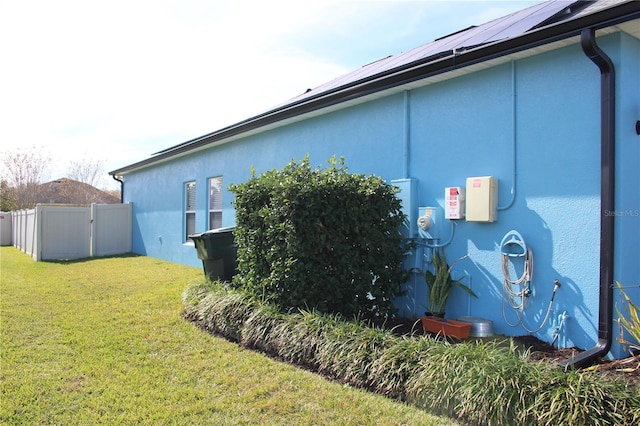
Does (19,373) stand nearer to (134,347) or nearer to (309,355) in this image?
(134,347)

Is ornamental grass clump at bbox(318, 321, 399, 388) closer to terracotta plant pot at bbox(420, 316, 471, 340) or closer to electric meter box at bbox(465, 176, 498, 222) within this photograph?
terracotta plant pot at bbox(420, 316, 471, 340)

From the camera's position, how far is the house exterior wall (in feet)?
14.8

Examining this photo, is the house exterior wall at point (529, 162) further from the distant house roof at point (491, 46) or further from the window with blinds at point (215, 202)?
the window with blinds at point (215, 202)

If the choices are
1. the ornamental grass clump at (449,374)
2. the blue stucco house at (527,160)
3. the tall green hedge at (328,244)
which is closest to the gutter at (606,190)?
the blue stucco house at (527,160)

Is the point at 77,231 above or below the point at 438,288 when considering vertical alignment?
above

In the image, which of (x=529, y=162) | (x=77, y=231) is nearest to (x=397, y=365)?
(x=529, y=162)

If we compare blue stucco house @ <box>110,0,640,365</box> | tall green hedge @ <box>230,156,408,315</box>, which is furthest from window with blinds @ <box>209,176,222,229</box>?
tall green hedge @ <box>230,156,408,315</box>

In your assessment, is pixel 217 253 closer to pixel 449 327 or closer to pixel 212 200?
pixel 449 327

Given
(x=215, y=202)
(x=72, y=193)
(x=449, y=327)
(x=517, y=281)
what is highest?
(x=72, y=193)

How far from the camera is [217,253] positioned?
25.5 ft

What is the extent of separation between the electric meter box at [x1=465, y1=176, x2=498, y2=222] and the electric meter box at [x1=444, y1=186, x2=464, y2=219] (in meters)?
0.13

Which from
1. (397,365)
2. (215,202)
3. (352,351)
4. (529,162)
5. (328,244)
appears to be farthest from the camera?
(215,202)

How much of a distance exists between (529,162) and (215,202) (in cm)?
831

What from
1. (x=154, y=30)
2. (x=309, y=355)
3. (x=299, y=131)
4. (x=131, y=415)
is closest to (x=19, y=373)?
(x=131, y=415)
